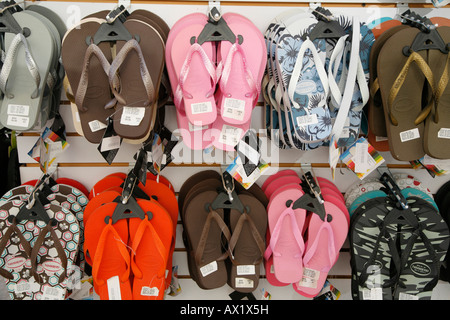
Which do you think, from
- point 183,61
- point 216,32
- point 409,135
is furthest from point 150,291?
point 409,135

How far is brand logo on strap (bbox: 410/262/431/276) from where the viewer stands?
1527mm

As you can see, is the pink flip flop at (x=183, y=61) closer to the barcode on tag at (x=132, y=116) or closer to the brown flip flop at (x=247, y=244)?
the barcode on tag at (x=132, y=116)

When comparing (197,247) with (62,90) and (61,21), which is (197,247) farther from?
(61,21)

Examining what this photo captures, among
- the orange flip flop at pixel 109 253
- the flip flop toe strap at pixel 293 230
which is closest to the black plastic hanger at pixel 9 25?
the orange flip flop at pixel 109 253

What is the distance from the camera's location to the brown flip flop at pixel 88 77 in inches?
50.1

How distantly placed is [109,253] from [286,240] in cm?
86

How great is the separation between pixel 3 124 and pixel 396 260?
1.85 metres

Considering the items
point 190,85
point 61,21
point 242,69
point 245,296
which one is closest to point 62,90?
point 61,21

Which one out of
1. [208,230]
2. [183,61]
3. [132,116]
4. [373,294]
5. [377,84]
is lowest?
[373,294]

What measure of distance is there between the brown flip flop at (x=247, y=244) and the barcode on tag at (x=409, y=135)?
2.32 feet

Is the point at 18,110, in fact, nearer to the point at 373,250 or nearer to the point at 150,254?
the point at 150,254

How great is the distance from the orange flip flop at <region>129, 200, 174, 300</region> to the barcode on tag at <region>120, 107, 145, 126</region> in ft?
1.33

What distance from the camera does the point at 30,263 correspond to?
151 cm

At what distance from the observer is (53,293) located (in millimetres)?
1506
